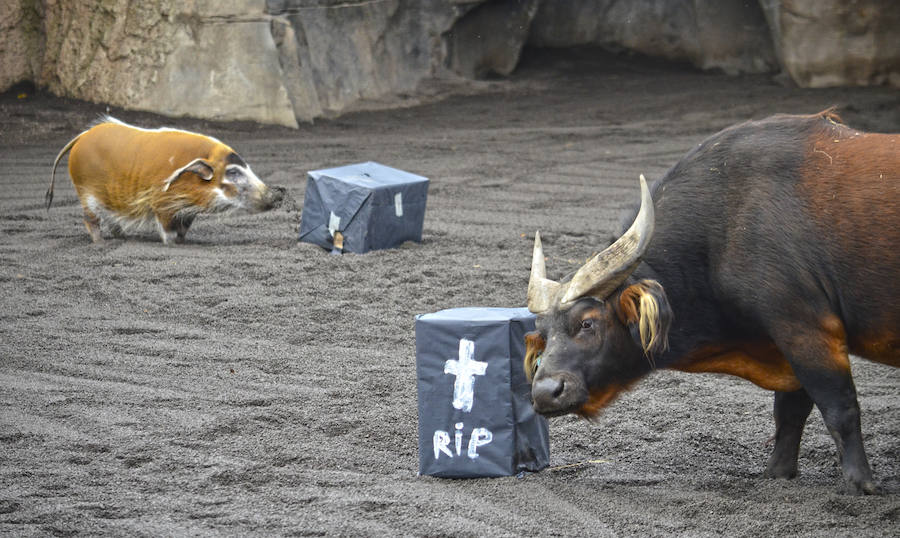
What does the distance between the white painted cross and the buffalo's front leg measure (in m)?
1.32

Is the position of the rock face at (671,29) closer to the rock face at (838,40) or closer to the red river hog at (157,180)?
the rock face at (838,40)

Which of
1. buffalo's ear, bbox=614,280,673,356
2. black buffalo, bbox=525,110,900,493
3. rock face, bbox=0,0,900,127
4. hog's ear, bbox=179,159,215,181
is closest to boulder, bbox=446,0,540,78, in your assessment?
rock face, bbox=0,0,900,127

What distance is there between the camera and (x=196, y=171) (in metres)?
8.12

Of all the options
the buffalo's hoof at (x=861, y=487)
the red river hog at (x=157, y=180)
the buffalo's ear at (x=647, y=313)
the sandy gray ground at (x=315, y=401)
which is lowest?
the sandy gray ground at (x=315, y=401)

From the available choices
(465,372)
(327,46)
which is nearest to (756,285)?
(465,372)

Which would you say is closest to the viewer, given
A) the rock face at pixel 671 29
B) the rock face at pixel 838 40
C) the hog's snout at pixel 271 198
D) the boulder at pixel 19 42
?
the hog's snout at pixel 271 198

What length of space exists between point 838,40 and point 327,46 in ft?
23.2

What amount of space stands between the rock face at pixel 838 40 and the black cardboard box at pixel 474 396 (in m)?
11.6

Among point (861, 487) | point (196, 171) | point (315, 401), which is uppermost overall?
point (196, 171)

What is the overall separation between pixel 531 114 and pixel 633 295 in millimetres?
10644

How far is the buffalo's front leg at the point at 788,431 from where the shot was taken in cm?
443

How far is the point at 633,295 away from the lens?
13.2 ft

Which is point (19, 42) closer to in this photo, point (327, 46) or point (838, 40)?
point (327, 46)

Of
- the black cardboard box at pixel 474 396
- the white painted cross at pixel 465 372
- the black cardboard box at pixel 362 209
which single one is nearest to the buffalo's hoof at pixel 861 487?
the black cardboard box at pixel 474 396
